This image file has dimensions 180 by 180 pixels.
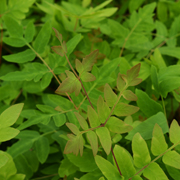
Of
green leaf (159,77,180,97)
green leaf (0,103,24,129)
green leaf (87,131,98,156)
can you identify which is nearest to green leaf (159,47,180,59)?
green leaf (159,77,180,97)

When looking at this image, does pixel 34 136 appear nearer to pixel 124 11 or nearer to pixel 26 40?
pixel 26 40

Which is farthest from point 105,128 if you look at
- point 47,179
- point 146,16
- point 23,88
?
point 146,16


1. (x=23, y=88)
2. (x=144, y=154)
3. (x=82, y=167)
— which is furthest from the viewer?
(x=23, y=88)

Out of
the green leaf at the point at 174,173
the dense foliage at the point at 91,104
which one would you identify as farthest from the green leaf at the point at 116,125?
the green leaf at the point at 174,173

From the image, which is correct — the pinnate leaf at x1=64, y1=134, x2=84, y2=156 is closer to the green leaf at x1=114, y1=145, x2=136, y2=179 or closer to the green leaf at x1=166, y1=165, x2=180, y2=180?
the green leaf at x1=114, y1=145, x2=136, y2=179

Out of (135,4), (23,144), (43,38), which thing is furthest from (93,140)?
(135,4)
